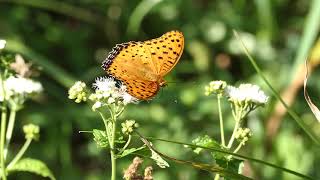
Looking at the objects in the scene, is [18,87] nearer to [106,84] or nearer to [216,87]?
[106,84]

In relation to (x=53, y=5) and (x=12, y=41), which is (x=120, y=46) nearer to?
(x=12, y=41)

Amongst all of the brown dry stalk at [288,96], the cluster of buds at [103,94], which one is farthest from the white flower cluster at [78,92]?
the brown dry stalk at [288,96]

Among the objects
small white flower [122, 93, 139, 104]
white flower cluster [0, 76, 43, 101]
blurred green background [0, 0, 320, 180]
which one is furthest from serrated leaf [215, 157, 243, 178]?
blurred green background [0, 0, 320, 180]

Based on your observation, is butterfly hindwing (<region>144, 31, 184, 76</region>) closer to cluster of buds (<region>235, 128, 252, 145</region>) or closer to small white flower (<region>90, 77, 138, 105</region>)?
small white flower (<region>90, 77, 138, 105</region>)

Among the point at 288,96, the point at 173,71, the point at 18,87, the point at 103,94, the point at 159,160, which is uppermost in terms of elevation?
the point at 173,71

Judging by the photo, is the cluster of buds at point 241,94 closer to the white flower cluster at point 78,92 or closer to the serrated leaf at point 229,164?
the serrated leaf at point 229,164

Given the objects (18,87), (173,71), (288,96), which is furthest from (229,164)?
Result: (173,71)
